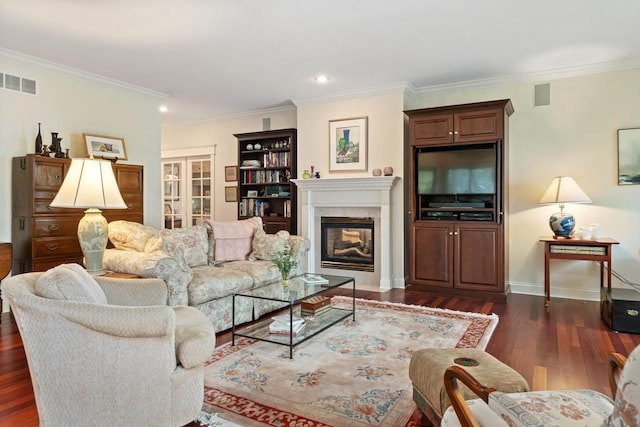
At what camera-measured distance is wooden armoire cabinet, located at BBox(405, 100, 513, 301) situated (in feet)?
15.6

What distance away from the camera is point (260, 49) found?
4.18 meters

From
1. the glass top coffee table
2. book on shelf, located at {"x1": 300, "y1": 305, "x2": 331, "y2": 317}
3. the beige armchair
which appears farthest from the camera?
book on shelf, located at {"x1": 300, "y1": 305, "x2": 331, "y2": 317}

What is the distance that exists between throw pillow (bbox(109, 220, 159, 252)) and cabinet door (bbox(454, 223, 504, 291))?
347cm

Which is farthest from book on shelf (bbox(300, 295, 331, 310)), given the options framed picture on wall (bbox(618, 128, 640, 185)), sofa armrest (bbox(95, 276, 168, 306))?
framed picture on wall (bbox(618, 128, 640, 185))

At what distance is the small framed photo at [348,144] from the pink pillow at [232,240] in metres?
1.83

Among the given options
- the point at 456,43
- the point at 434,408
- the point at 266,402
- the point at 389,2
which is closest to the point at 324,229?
the point at 456,43

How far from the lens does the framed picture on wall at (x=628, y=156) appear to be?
454cm

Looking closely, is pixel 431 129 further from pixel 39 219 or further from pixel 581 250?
pixel 39 219

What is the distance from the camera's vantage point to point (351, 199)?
571 centimetres

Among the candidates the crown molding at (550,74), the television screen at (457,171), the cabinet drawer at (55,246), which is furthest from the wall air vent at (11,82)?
the crown molding at (550,74)

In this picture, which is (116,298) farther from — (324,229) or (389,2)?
(324,229)

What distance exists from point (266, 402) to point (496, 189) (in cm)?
369

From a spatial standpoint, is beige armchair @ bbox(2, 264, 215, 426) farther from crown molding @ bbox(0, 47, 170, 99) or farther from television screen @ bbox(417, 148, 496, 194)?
television screen @ bbox(417, 148, 496, 194)

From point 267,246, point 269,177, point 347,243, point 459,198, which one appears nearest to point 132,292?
point 267,246
